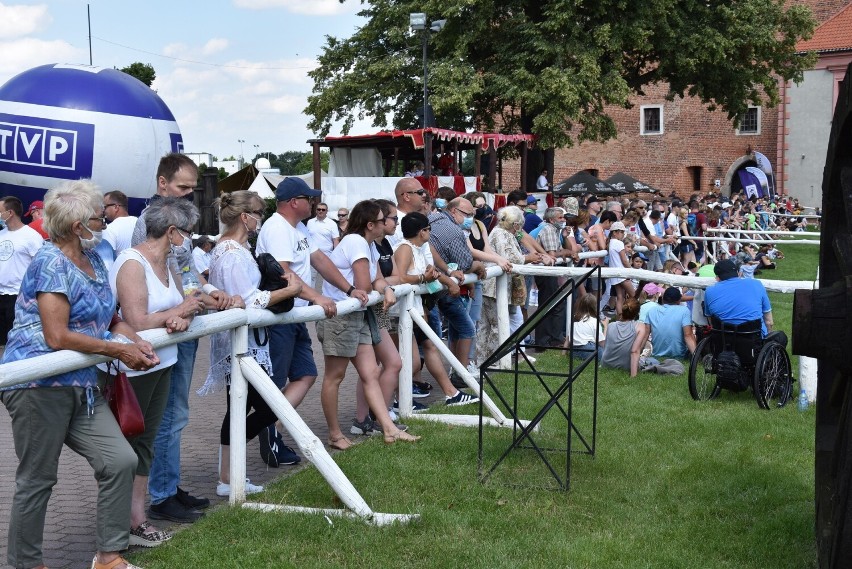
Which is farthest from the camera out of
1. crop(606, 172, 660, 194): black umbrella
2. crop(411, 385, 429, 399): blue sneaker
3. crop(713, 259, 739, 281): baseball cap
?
crop(606, 172, 660, 194): black umbrella

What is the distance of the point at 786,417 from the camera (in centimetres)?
894

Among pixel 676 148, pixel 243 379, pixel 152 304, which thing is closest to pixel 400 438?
pixel 243 379

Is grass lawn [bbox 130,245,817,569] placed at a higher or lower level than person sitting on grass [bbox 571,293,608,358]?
lower

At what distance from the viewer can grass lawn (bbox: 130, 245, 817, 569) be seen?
202 inches

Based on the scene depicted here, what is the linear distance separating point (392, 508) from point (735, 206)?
103 ft

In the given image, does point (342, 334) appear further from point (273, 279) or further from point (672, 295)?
point (672, 295)

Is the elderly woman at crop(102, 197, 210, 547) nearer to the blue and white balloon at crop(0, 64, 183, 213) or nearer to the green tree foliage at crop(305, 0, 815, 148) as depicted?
the blue and white balloon at crop(0, 64, 183, 213)

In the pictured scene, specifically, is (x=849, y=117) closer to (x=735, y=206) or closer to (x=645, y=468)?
(x=645, y=468)

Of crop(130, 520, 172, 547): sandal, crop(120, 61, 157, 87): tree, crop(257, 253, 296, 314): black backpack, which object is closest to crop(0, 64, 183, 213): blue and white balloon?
crop(257, 253, 296, 314): black backpack

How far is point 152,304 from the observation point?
5.22 metres

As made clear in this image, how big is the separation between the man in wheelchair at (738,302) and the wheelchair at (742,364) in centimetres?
7

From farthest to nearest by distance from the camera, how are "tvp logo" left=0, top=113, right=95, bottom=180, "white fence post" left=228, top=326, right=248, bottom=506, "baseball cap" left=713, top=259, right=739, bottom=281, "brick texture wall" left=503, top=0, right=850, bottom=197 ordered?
1. "brick texture wall" left=503, top=0, right=850, bottom=197
2. "tvp logo" left=0, top=113, right=95, bottom=180
3. "baseball cap" left=713, top=259, right=739, bottom=281
4. "white fence post" left=228, top=326, right=248, bottom=506

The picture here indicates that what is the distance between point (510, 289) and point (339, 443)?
4.62 m

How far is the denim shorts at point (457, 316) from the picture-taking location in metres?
9.91
